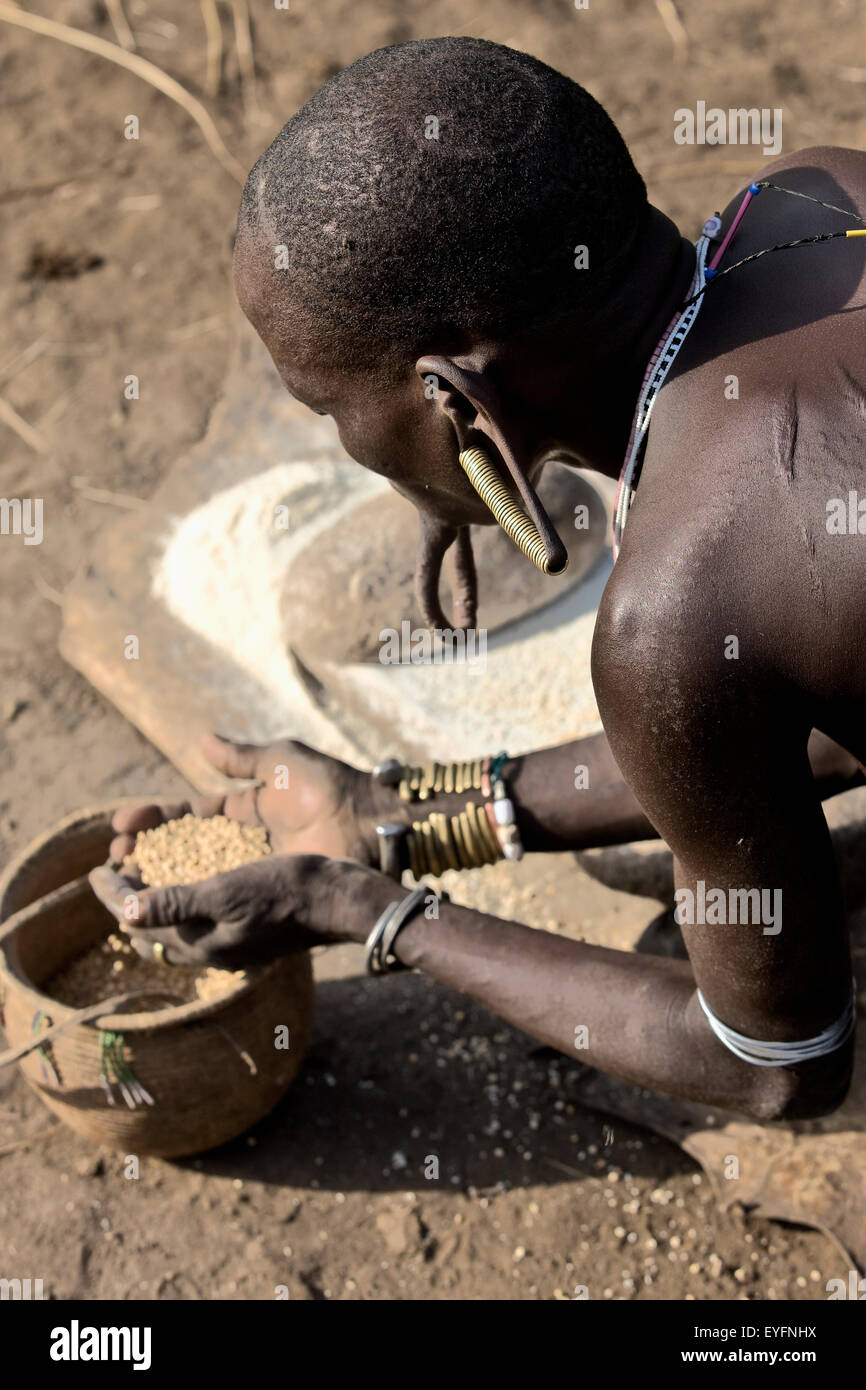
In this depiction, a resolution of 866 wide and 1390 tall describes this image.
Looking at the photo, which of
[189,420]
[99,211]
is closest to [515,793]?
[189,420]

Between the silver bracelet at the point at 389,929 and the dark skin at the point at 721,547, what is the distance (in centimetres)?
39

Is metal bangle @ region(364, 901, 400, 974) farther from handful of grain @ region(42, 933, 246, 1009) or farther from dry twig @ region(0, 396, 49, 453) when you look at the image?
dry twig @ region(0, 396, 49, 453)

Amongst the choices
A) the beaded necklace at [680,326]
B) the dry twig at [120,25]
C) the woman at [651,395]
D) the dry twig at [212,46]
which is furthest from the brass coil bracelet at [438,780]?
the dry twig at [120,25]

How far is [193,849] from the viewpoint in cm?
277

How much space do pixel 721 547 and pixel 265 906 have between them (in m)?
1.15

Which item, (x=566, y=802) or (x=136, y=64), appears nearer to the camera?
(x=566, y=802)

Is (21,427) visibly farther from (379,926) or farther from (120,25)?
(379,926)

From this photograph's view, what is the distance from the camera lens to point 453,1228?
2811 millimetres

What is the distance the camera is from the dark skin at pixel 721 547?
173cm

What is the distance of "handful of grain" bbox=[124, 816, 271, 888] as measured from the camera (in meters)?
2.72

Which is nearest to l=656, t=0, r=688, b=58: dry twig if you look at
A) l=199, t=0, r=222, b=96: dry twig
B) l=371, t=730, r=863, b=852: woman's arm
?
l=199, t=0, r=222, b=96: dry twig

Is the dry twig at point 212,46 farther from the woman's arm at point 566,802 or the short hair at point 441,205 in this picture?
the short hair at point 441,205

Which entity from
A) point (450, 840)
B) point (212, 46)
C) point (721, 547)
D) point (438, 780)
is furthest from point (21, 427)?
point (721, 547)

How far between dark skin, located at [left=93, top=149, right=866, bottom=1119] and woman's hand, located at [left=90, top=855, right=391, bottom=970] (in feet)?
1.62
